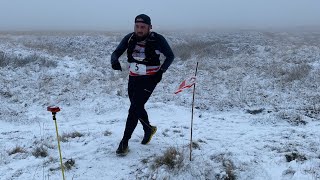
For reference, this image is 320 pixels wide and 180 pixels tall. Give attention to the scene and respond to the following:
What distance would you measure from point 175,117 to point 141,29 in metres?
4.05

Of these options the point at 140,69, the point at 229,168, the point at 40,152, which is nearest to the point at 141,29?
the point at 140,69

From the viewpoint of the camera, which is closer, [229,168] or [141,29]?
[229,168]

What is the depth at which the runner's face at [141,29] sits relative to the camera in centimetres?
611

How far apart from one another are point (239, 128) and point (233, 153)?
84.8 inches

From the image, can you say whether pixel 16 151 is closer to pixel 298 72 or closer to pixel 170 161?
pixel 170 161

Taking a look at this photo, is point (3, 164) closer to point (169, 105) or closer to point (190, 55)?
point (169, 105)

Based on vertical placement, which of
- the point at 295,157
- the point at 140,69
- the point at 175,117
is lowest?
the point at 175,117

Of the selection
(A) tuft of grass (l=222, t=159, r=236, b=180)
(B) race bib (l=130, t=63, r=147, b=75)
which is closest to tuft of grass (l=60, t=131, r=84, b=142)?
(B) race bib (l=130, t=63, r=147, b=75)

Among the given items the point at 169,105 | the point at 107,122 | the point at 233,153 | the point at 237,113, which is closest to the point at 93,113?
the point at 107,122

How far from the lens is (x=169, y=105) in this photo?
1087 centimetres

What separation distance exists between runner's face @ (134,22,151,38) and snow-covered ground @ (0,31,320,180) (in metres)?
2.04

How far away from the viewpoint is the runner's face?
6.11 m

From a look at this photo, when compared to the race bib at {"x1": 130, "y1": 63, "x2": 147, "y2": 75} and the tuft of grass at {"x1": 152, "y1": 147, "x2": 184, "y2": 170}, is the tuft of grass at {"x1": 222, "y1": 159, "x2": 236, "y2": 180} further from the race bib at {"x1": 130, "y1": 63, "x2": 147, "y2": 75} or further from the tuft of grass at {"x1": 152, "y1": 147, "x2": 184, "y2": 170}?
the race bib at {"x1": 130, "y1": 63, "x2": 147, "y2": 75}

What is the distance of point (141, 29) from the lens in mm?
6125
